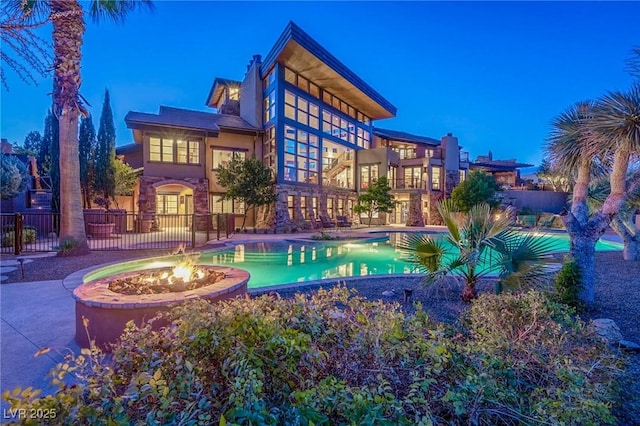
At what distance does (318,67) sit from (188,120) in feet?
28.9

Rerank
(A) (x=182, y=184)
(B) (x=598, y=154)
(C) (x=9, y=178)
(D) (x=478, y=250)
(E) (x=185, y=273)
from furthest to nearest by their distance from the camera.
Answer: (A) (x=182, y=184), (C) (x=9, y=178), (B) (x=598, y=154), (D) (x=478, y=250), (E) (x=185, y=273)

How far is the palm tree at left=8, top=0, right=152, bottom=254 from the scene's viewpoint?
30.7 ft

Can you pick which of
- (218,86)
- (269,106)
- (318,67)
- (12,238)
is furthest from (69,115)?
(218,86)

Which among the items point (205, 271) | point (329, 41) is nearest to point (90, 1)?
point (205, 271)

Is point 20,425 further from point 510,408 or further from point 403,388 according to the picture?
point 510,408

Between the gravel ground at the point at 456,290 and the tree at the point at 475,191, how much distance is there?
49.1ft

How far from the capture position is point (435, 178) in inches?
1156

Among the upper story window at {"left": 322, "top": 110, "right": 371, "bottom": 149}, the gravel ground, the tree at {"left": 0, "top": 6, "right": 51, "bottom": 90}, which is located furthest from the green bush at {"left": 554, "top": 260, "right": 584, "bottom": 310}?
the upper story window at {"left": 322, "top": 110, "right": 371, "bottom": 149}

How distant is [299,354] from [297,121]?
2054 cm

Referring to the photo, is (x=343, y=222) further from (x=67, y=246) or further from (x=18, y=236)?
(x=18, y=236)

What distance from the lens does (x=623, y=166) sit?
5309mm

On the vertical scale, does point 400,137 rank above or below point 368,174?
above

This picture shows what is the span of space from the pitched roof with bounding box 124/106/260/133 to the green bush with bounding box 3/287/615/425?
18206 mm

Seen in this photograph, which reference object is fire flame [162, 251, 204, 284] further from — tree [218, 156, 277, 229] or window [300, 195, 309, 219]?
window [300, 195, 309, 219]
